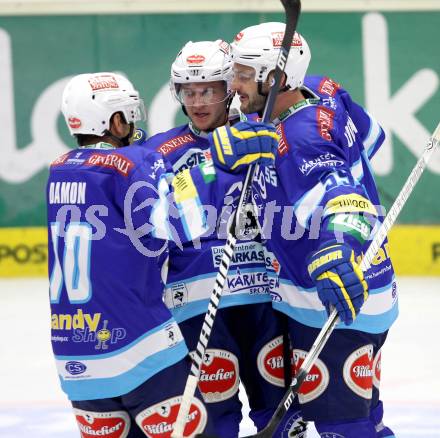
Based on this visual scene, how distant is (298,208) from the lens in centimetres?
358

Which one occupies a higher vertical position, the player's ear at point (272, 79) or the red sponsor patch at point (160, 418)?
the player's ear at point (272, 79)

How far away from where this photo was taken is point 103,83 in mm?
3621

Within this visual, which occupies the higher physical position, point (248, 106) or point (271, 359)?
point (248, 106)

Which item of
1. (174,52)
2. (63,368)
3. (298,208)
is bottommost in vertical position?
(174,52)

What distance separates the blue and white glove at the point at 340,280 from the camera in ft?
10.8

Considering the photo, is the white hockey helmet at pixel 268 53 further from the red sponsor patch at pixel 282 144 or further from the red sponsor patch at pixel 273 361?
the red sponsor patch at pixel 273 361

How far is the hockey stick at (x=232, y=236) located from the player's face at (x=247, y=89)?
0.69ft

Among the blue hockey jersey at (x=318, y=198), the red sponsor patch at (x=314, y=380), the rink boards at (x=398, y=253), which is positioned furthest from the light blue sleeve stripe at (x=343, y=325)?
the rink boards at (x=398, y=253)

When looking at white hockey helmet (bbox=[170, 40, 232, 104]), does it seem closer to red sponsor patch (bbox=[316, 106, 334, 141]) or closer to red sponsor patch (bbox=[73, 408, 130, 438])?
red sponsor patch (bbox=[316, 106, 334, 141])

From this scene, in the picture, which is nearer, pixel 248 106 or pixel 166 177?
pixel 166 177

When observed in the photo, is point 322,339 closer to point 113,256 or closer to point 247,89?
point 113,256

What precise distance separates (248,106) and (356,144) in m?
0.36

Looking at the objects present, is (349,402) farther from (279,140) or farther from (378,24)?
(378,24)

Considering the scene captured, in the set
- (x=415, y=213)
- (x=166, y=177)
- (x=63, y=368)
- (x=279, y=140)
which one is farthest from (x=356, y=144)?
(x=415, y=213)
